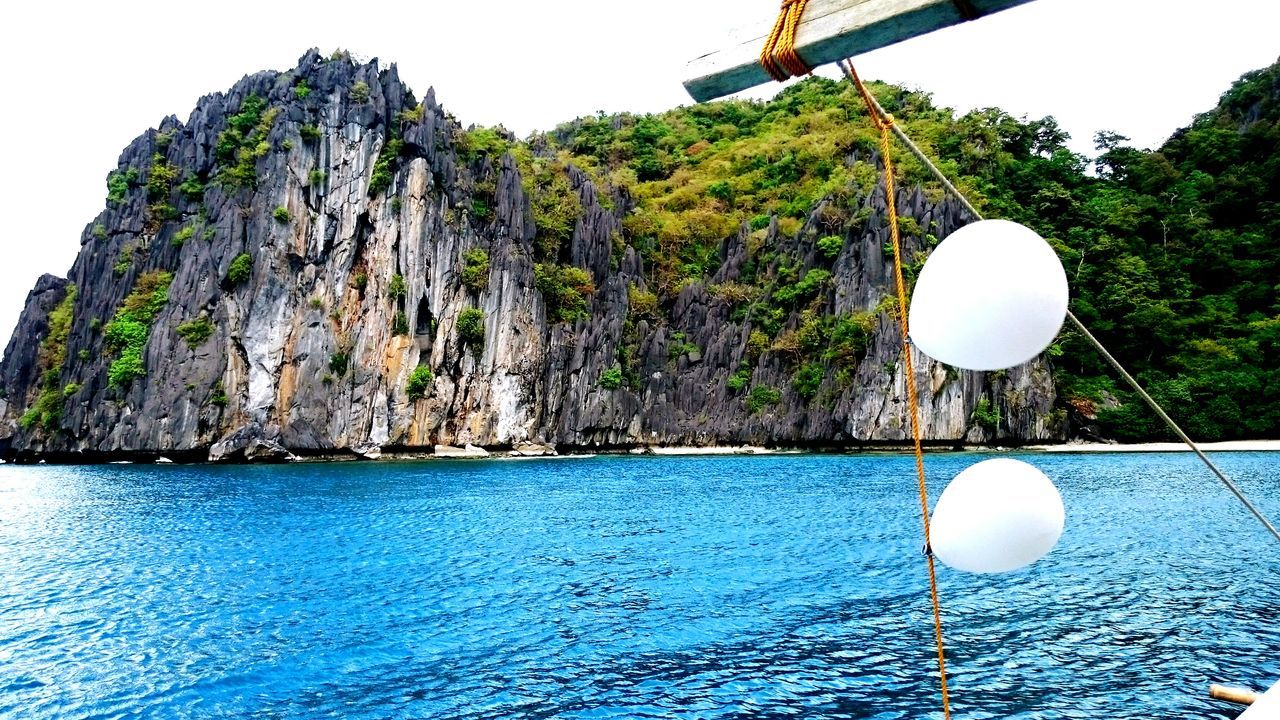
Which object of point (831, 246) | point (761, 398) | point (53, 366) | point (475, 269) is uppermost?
Result: point (831, 246)

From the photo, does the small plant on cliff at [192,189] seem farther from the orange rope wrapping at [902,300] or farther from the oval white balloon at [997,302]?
the oval white balloon at [997,302]

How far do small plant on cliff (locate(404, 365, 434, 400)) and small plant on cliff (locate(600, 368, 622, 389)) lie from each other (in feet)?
42.1

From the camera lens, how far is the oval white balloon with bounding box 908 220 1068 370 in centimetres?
268

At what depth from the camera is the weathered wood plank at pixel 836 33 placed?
1.71m

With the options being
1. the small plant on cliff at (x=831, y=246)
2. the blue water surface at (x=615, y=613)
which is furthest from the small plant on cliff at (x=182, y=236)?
the small plant on cliff at (x=831, y=246)

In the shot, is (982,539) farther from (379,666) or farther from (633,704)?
(379,666)

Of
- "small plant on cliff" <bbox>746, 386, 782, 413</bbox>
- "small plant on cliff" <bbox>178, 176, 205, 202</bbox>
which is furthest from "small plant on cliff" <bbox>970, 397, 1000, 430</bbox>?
"small plant on cliff" <bbox>178, 176, 205, 202</bbox>

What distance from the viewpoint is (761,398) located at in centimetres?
5222

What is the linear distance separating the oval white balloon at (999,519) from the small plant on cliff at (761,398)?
48.9m

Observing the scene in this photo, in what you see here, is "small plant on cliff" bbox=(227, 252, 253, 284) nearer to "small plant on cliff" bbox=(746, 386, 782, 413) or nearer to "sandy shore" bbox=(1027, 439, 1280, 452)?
"small plant on cliff" bbox=(746, 386, 782, 413)

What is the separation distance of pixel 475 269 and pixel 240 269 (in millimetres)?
15227

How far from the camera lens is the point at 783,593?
11.8 meters

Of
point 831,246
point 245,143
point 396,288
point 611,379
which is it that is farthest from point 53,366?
point 831,246

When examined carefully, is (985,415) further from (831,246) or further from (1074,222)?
(1074,222)
